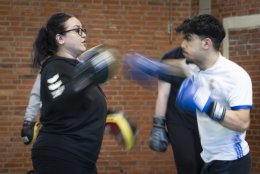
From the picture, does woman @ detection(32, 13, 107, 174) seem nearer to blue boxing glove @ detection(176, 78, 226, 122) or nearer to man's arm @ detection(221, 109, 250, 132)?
Result: blue boxing glove @ detection(176, 78, 226, 122)

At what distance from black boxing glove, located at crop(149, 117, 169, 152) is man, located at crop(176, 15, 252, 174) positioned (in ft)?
2.59

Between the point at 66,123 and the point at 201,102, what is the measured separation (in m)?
0.93

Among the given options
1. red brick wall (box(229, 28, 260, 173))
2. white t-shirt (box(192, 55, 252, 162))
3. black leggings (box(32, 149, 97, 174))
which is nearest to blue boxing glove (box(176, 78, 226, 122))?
white t-shirt (box(192, 55, 252, 162))

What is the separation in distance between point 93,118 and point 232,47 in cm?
507

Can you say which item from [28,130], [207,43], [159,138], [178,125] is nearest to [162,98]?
[178,125]

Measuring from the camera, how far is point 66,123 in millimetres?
3588

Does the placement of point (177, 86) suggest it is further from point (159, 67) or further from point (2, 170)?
point (2, 170)

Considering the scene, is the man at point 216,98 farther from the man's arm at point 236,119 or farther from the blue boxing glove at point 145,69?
the blue boxing glove at point 145,69

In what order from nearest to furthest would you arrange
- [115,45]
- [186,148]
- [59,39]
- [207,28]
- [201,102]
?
[201,102] < [59,39] < [207,28] < [186,148] < [115,45]

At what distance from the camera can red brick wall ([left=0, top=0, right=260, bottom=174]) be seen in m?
8.02

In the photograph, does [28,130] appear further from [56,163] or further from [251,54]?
[251,54]

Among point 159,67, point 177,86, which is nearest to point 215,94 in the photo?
point 159,67

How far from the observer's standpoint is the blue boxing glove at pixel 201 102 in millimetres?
3693

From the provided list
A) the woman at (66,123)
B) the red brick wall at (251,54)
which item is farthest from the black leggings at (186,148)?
the red brick wall at (251,54)
